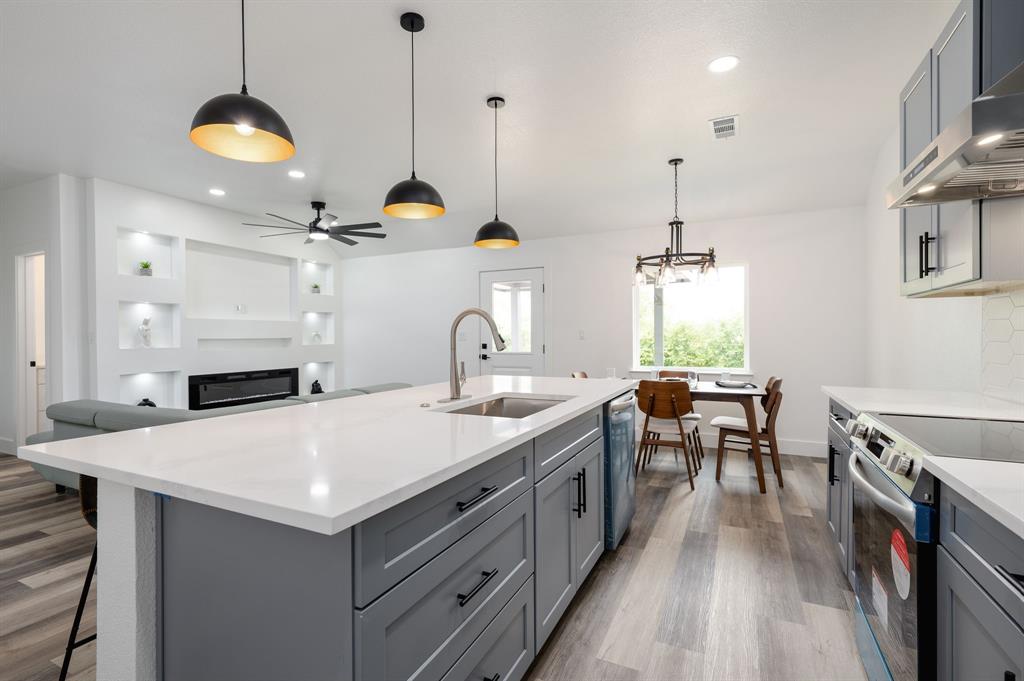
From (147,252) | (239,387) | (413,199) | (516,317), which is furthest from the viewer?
(516,317)

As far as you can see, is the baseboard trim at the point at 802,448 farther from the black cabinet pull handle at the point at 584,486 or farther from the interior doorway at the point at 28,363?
the interior doorway at the point at 28,363

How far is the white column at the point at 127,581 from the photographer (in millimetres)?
1143

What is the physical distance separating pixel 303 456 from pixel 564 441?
104 centimetres

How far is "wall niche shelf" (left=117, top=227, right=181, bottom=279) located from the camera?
191 inches

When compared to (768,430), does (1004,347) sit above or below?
above

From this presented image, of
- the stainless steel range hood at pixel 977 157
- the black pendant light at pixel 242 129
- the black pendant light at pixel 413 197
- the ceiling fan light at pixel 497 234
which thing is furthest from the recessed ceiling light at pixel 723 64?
the black pendant light at pixel 242 129

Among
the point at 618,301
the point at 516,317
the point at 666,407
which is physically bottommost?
the point at 666,407

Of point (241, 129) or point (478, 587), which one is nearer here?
point (478, 587)

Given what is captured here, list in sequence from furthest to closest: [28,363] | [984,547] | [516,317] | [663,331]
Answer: [516,317], [663,331], [28,363], [984,547]

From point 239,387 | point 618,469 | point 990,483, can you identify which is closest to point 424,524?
point 990,483

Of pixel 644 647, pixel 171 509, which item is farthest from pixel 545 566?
pixel 171 509

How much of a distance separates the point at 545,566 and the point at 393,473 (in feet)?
3.11

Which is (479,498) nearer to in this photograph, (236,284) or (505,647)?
(505,647)

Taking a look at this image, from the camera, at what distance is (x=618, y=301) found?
565 centimetres
